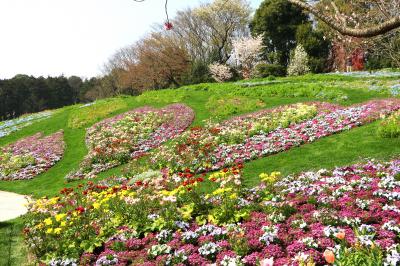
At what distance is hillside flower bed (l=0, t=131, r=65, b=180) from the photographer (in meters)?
21.3

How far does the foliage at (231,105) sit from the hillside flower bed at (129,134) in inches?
62.6

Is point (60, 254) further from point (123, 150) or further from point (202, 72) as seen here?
point (202, 72)

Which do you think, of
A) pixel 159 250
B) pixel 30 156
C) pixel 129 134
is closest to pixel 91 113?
pixel 30 156

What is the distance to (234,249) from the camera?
7070 mm

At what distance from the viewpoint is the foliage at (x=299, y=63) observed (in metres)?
53.0

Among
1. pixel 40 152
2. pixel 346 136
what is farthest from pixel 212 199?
pixel 40 152

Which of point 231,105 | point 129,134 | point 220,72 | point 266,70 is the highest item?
point 220,72

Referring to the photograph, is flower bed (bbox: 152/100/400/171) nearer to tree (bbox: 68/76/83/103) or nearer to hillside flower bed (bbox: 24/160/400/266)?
hillside flower bed (bbox: 24/160/400/266)

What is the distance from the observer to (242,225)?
802 centimetres

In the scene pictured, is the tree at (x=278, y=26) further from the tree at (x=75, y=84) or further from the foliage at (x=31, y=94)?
the tree at (x=75, y=84)

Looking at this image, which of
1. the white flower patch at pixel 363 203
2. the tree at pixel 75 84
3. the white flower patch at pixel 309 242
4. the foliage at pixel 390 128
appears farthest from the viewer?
the tree at pixel 75 84

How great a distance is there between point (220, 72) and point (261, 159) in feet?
145

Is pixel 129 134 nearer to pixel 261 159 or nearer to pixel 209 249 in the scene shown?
pixel 261 159

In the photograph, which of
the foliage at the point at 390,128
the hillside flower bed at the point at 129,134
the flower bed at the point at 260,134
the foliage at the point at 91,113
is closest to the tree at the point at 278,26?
the foliage at the point at 91,113
